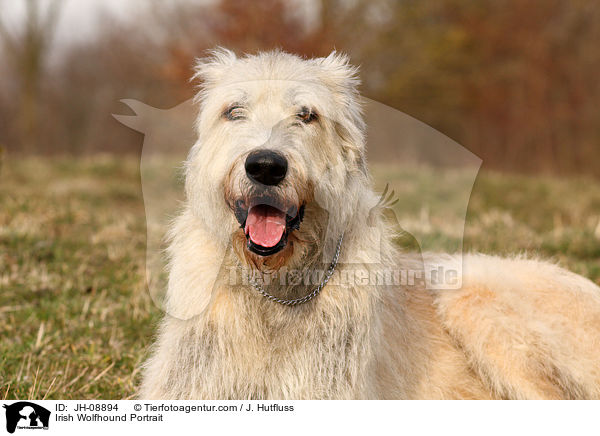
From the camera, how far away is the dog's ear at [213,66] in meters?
3.41

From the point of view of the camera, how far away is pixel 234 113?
10.3ft

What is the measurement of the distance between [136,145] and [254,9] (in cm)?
1281

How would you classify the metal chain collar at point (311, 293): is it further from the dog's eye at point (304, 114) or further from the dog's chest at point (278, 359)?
the dog's eye at point (304, 114)

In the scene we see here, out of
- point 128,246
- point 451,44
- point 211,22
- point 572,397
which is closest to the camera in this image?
point 572,397

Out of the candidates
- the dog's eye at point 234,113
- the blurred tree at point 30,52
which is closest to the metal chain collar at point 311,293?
the dog's eye at point 234,113

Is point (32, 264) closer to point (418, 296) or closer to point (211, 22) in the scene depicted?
point (418, 296)

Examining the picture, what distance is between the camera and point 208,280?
3094 mm

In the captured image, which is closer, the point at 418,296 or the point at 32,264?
the point at 418,296

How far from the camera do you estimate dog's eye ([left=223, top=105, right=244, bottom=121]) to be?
10.3ft

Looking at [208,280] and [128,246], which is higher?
[128,246]

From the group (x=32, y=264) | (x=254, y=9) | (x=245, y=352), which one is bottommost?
(x=245, y=352)

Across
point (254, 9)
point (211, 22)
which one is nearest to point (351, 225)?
point (254, 9)

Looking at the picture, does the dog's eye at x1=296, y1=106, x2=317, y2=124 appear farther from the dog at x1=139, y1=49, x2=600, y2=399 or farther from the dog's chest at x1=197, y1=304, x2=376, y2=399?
the dog's chest at x1=197, y1=304, x2=376, y2=399
